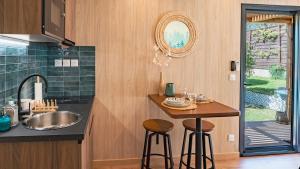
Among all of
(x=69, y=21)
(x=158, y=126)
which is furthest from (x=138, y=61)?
(x=69, y=21)

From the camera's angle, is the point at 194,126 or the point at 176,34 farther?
the point at 176,34

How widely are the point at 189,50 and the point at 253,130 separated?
6.43ft

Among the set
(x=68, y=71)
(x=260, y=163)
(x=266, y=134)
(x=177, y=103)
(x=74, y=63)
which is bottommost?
(x=260, y=163)

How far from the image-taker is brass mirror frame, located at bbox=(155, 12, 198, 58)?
11.4 feet

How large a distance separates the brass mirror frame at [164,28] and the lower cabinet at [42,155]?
217cm

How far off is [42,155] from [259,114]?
3699mm

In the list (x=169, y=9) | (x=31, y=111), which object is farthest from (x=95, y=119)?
(x=169, y=9)

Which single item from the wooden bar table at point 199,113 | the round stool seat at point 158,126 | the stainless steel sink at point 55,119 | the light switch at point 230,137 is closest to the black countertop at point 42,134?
the stainless steel sink at point 55,119

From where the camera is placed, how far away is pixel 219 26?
3676mm

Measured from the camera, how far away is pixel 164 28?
3.50 m

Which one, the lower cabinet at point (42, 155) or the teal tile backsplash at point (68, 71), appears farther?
the teal tile backsplash at point (68, 71)

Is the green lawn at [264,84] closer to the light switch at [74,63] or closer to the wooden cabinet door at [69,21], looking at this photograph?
the light switch at [74,63]

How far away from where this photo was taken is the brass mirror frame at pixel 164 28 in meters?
3.49

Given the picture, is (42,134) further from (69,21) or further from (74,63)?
(74,63)
